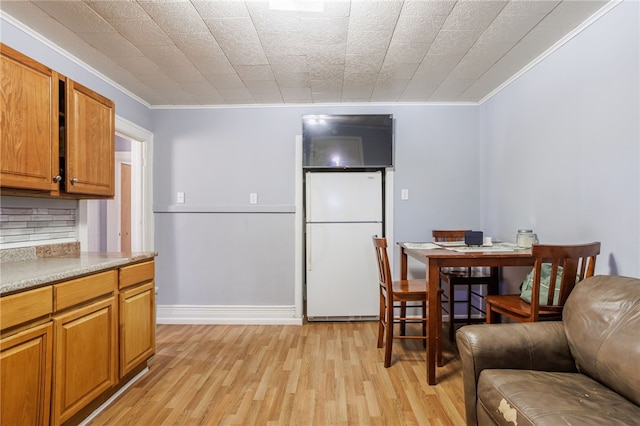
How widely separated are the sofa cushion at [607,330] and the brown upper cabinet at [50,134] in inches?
110

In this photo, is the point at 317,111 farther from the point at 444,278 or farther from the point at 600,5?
the point at 600,5

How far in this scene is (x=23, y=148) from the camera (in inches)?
68.2

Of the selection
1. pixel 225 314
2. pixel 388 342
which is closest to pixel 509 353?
pixel 388 342

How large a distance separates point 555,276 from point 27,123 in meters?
2.93

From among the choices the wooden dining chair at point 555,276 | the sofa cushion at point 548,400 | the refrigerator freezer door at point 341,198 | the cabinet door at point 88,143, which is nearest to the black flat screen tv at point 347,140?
the refrigerator freezer door at point 341,198

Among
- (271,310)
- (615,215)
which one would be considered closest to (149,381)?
(271,310)

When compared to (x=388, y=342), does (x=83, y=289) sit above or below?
above

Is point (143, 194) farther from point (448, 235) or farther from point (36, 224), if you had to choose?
point (448, 235)

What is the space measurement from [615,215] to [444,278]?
4.32 ft

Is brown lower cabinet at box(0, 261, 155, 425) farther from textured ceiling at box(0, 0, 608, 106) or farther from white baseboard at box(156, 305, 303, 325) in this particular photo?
textured ceiling at box(0, 0, 608, 106)

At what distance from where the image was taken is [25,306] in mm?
1388

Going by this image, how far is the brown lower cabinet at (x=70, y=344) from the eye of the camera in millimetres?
1350

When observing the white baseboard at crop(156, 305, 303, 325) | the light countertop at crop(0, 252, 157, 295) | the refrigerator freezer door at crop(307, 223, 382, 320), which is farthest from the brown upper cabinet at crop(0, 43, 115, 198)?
the refrigerator freezer door at crop(307, 223, 382, 320)

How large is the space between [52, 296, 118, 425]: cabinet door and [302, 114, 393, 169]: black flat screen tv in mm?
2167
